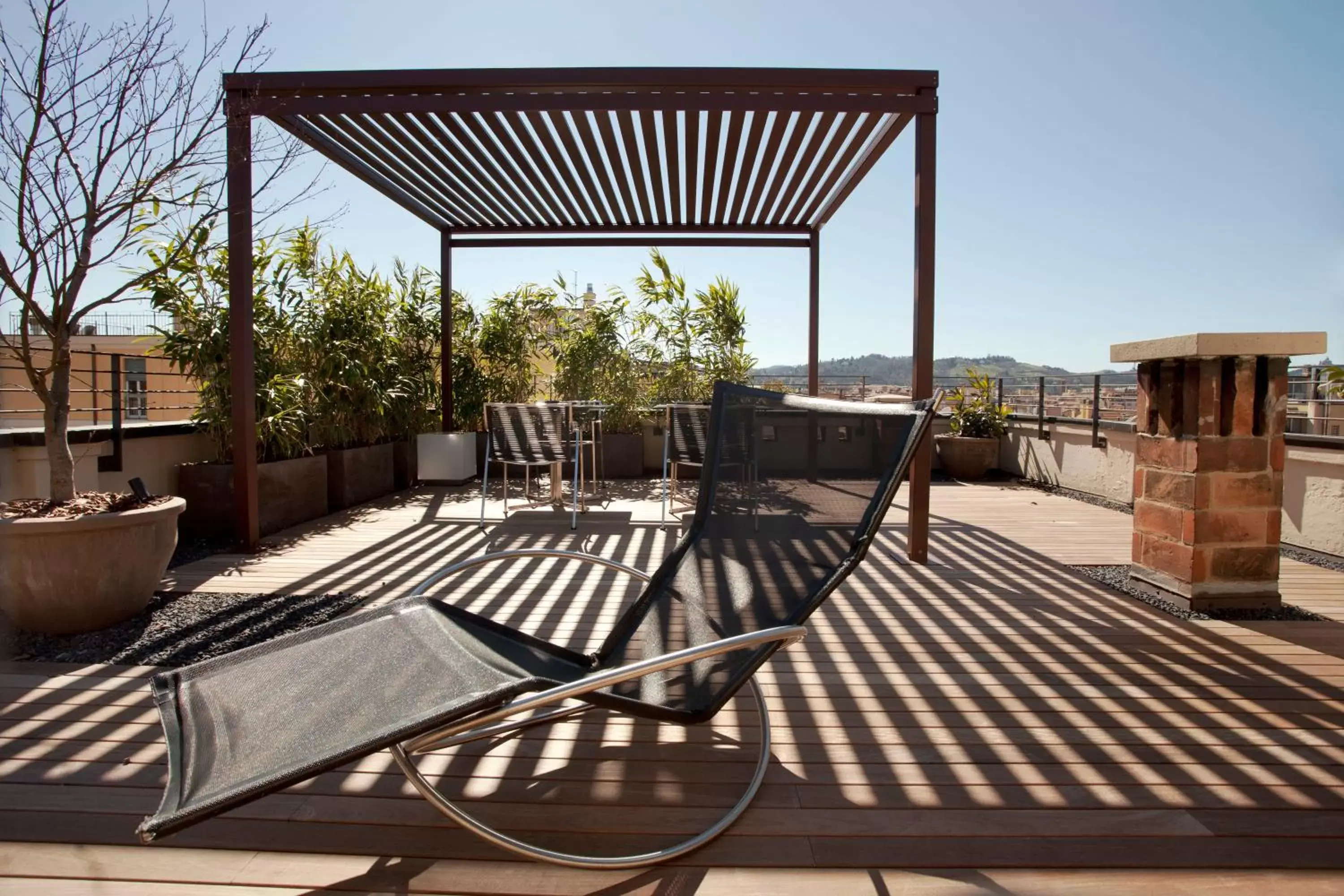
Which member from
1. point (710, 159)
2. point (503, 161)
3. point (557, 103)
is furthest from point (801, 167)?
point (503, 161)

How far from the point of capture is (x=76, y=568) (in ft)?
8.85

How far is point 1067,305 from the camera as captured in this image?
44.8 metres

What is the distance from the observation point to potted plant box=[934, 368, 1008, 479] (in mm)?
8102

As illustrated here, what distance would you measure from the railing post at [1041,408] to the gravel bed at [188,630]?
6.93 metres

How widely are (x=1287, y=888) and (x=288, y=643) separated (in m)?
2.13

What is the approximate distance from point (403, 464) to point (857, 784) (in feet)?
19.4

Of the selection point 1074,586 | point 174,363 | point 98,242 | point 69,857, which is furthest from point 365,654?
point 174,363

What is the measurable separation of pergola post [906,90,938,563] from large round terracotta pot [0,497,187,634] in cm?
360

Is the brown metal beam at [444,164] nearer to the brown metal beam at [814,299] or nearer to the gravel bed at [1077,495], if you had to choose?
the brown metal beam at [814,299]

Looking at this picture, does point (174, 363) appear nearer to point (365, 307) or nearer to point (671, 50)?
point (365, 307)

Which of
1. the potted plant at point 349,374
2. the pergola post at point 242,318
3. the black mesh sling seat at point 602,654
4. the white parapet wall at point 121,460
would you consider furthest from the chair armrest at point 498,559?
the potted plant at point 349,374

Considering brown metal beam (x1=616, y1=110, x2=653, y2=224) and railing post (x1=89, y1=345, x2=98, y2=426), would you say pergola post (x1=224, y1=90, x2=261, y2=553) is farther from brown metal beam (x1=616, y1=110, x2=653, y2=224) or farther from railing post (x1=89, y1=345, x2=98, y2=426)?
brown metal beam (x1=616, y1=110, x2=653, y2=224)

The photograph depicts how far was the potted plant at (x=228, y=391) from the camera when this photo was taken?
458 cm

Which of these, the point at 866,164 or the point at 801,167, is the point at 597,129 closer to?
the point at 801,167
